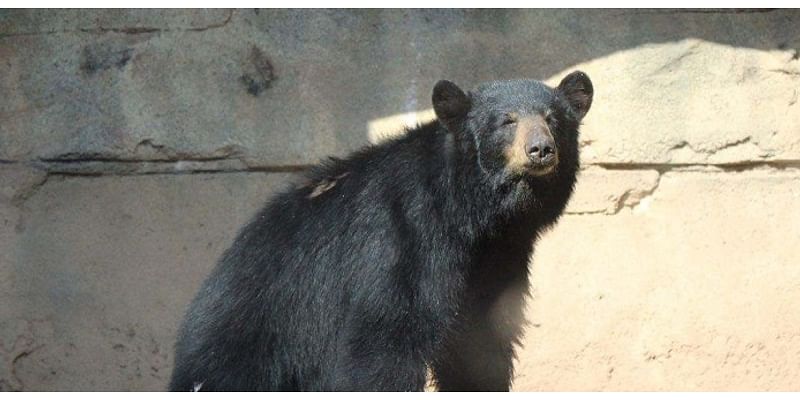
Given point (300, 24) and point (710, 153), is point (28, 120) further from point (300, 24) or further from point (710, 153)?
point (710, 153)

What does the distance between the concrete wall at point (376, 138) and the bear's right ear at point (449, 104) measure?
5.05ft

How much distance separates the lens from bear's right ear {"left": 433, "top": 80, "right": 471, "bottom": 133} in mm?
6707

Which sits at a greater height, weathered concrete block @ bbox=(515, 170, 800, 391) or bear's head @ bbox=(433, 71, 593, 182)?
bear's head @ bbox=(433, 71, 593, 182)

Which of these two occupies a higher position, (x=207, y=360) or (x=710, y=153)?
(x=207, y=360)

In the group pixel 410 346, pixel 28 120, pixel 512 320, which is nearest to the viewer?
pixel 410 346

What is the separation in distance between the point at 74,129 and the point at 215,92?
871 mm

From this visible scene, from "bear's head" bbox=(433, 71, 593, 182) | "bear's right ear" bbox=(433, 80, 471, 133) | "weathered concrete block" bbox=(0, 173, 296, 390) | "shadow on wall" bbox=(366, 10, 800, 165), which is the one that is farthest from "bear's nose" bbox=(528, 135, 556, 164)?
"weathered concrete block" bbox=(0, 173, 296, 390)

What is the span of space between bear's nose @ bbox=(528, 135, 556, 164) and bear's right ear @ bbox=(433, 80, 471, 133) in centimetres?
48

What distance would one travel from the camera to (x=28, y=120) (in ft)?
27.1

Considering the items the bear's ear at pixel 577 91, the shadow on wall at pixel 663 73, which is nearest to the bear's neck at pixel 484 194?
the bear's ear at pixel 577 91

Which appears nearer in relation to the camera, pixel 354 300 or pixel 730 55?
pixel 354 300

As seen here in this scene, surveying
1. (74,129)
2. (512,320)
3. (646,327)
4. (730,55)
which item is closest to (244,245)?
(512,320)

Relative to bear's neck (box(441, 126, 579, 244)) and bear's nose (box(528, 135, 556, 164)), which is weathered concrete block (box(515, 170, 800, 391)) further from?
bear's nose (box(528, 135, 556, 164))

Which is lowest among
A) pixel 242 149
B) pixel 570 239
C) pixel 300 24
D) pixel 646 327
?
pixel 646 327
